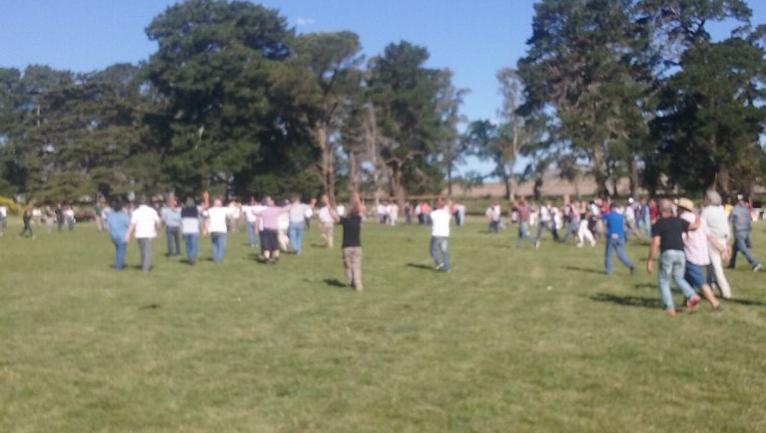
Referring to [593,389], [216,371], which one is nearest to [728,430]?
[593,389]

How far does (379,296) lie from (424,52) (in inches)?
2533

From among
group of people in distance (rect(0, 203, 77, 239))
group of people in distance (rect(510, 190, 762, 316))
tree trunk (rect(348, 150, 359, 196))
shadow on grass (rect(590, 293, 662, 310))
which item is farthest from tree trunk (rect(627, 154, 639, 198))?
shadow on grass (rect(590, 293, 662, 310))

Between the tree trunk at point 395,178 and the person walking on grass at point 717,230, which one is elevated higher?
the tree trunk at point 395,178

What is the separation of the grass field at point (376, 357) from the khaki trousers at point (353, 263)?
15.0 inches

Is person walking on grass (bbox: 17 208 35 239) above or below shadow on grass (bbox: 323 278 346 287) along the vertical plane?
above

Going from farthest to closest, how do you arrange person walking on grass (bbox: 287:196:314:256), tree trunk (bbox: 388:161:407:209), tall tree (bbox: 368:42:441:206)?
tree trunk (bbox: 388:161:407:209) < tall tree (bbox: 368:42:441:206) < person walking on grass (bbox: 287:196:314:256)

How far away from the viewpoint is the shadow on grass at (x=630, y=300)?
1265 centimetres

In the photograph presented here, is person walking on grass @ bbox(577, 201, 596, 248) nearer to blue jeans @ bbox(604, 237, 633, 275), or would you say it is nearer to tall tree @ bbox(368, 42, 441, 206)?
blue jeans @ bbox(604, 237, 633, 275)

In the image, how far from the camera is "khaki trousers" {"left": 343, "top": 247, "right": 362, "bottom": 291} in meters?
14.9

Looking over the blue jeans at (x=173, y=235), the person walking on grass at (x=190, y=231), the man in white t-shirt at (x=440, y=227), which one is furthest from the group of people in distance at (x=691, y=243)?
the blue jeans at (x=173, y=235)

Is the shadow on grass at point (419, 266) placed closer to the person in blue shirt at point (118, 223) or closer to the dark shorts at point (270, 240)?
the dark shorts at point (270, 240)

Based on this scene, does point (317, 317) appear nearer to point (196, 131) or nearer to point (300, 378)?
point (300, 378)

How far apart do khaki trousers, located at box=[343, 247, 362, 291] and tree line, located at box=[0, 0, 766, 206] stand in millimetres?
43706

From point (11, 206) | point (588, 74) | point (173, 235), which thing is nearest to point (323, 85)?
point (588, 74)
